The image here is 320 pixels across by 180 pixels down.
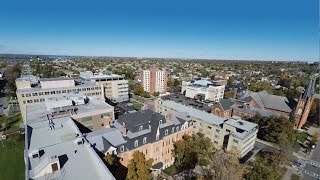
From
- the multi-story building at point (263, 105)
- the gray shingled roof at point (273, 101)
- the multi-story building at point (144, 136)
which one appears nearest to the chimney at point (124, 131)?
the multi-story building at point (144, 136)

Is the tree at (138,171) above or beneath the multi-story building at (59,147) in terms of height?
beneath

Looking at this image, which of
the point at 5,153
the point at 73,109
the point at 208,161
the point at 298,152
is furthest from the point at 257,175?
the point at 5,153

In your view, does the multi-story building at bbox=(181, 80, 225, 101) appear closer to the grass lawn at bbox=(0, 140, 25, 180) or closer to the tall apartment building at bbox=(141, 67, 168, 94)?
the tall apartment building at bbox=(141, 67, 168, 94)

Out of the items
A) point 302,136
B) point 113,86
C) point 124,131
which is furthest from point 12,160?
point 302,136

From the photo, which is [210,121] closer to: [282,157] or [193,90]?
[282,157]

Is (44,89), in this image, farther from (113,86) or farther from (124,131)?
(124,131)

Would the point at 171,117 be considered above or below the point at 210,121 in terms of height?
above

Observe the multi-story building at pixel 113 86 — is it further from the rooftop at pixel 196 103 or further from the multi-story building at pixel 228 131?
the multi-story building at pixel 228 131
